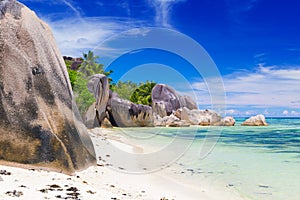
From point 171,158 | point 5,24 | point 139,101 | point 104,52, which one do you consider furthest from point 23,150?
point 139,101

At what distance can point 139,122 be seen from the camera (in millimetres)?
33750

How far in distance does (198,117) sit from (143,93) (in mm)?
9553

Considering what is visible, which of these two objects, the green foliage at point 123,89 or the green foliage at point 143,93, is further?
the green foliage at point 143,93

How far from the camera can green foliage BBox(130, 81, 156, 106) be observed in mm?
44469

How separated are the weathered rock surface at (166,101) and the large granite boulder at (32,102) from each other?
3671 centimetres

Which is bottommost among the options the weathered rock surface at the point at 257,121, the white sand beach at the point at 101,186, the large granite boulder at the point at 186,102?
the white sand beach at the point at 101,186

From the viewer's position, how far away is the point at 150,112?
A: 35438 millimetres

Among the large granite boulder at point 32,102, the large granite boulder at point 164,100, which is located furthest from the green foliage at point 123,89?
the large granite boulder at point 32,102

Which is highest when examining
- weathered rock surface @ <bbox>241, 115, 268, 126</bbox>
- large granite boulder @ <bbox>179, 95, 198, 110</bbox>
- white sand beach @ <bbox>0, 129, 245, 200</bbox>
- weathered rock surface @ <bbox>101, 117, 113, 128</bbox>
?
large granite boulder @ <bbox>179, 95, 198, 110</bbox>

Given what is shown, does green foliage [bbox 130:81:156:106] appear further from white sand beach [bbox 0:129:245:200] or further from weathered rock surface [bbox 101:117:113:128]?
white sand beach [bbox 0:129:245:200]

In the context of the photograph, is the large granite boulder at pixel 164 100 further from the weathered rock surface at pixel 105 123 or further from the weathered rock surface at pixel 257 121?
the weathered rock surface at pixel 105 123

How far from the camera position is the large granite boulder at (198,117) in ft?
137

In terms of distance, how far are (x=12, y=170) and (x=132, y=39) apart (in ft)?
17.0

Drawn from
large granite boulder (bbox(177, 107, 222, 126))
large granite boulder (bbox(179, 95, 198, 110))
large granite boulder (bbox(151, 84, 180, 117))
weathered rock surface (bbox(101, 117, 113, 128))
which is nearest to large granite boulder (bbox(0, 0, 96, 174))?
weathered rock surface (bbox(101, 117, 113, 128))
